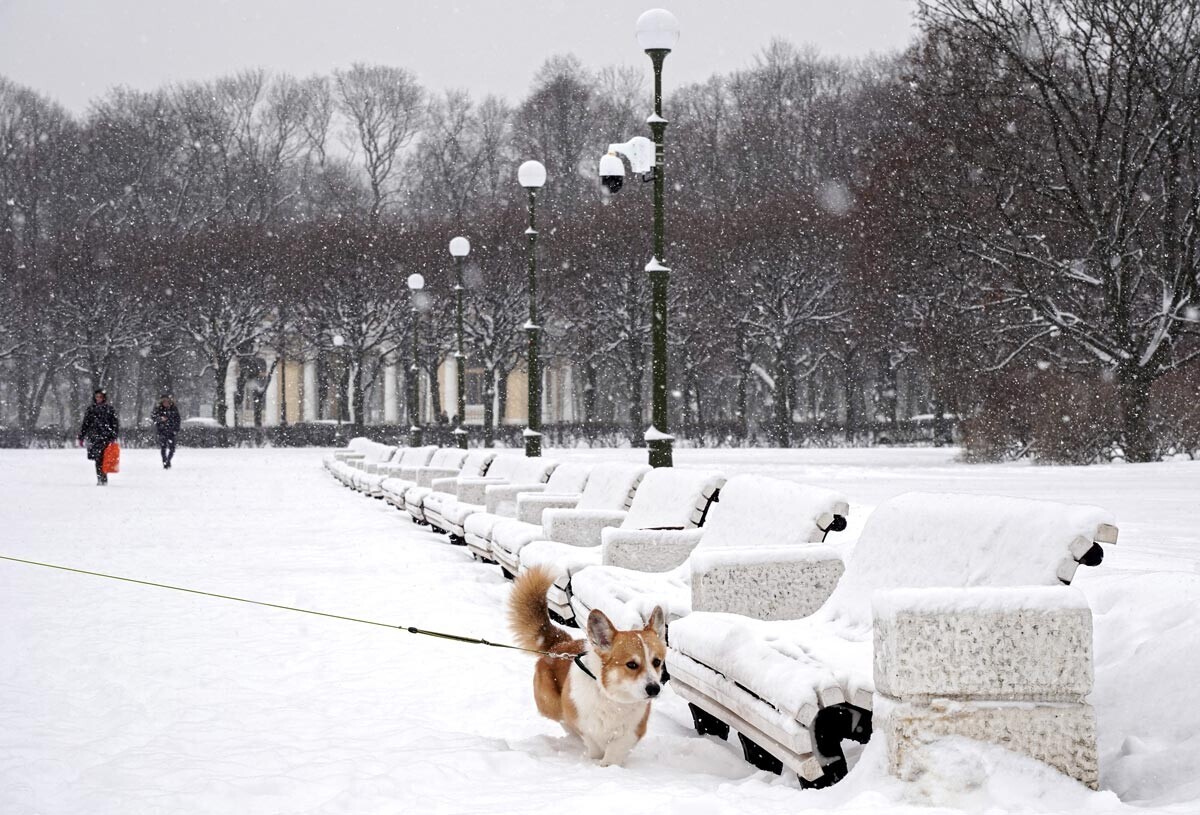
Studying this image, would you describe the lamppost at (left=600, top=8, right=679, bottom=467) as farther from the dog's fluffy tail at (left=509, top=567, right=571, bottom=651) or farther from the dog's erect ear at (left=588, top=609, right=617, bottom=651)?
the dog's erect ear at (left=588, top=609, right=617, bottom=651)

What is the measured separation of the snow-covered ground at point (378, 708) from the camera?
484 cm

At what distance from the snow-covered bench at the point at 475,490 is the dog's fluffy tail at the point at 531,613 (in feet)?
25.2

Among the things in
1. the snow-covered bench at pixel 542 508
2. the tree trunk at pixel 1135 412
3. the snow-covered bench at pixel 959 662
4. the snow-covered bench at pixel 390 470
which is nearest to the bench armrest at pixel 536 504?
the snow-covered bench at pixel 542 508

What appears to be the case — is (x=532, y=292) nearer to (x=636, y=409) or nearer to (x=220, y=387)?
→ (x=636, y=409)

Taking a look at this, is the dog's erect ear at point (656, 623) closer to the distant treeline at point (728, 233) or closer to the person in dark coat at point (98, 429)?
the distant treeline at point (728, 233)

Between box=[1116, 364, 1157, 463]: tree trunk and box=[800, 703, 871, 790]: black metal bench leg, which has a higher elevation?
box=[1116, 364, 1157, 463]: tree trunk

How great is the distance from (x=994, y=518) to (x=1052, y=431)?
68.2ft

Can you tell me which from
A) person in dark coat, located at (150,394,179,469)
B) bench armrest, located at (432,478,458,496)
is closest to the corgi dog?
bench armrest, located at (432,478,458,496)

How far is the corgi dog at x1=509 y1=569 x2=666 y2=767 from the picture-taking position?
5.46m

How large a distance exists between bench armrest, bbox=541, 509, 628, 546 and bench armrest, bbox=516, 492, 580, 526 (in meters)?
1.66

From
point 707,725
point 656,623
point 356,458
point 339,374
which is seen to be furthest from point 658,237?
point 339,374

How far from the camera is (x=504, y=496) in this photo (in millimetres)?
14055

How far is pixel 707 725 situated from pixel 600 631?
1.23 m

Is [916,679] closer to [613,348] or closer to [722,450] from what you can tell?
[722,450]
